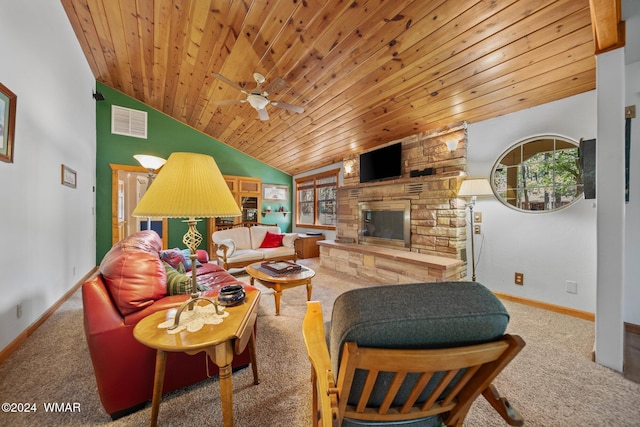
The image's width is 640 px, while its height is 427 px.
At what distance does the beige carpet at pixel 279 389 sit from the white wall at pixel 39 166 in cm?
46

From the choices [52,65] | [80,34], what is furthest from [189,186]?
[80,34]

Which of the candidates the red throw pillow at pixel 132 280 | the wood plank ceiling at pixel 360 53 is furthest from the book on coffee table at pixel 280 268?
the wood plank ceiling at pixel 360 53

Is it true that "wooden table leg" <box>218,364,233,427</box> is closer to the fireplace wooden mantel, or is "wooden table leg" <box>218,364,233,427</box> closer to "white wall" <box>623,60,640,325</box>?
the fireplace wooden mantel

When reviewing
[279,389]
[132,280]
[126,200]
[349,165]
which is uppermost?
[349,165]

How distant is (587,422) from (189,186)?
240 centimetres

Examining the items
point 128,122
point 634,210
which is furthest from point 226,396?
point 128,122

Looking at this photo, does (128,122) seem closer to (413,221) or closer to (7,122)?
(7,122)

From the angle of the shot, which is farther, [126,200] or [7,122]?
[126,200]

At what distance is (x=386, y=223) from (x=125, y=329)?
3.48 m

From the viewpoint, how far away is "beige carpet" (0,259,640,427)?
1.25 m

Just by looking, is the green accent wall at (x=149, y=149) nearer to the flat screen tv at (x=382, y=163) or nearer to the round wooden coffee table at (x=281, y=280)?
the flat screen tv at (x=382, y=163)

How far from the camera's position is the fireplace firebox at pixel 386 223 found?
3.55 m

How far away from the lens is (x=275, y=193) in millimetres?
6520

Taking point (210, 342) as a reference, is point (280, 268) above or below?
below
